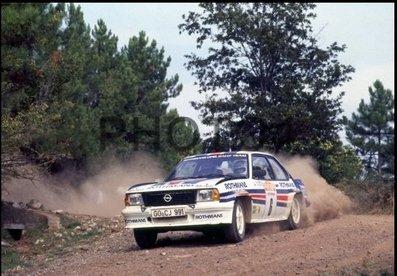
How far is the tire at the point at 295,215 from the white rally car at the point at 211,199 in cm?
26

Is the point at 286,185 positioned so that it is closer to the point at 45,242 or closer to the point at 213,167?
the point at 213,167

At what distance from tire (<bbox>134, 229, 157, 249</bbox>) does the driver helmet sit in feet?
6.01

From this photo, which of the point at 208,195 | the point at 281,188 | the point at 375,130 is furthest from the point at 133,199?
the point at 375,130

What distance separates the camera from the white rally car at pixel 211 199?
12.1 metres

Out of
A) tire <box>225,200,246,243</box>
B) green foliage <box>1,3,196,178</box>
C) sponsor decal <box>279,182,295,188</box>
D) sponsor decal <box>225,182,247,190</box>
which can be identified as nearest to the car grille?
sponsor decal <box>225,182,247,190</box>

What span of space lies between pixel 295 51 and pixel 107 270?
68.9 ft

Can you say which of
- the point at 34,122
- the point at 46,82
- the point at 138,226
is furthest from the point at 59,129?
the point at 138,226

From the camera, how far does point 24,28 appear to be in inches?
618

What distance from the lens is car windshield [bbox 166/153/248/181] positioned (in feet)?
43.7

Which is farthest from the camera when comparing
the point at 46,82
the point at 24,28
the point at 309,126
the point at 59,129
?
the point at 309,126

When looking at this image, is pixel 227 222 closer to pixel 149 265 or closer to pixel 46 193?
pixel 149 265

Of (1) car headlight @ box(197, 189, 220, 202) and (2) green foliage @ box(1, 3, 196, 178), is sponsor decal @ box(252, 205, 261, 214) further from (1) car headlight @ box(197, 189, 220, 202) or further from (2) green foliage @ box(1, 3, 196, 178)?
(2) green foliage @ box(1, 3, 196, 178)

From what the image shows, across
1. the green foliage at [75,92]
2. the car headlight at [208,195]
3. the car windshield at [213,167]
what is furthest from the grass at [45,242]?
the car headlight at [208,195]

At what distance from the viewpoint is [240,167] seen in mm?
13500
